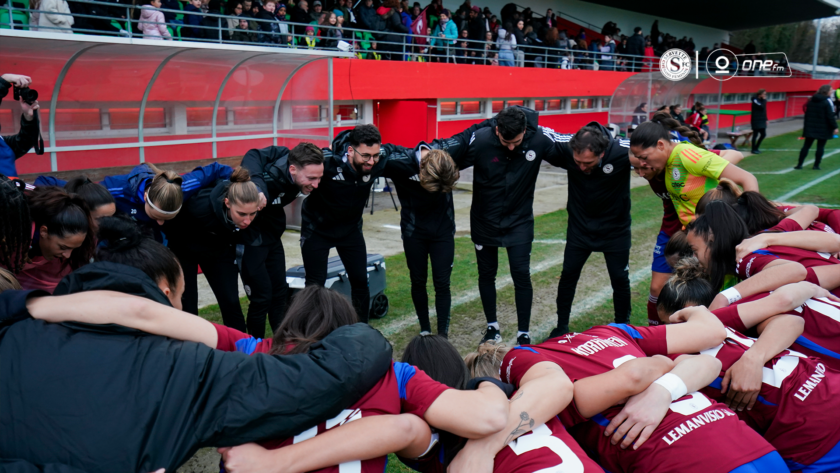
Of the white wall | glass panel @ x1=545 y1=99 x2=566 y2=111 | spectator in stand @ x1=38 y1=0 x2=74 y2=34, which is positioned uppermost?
the white wall

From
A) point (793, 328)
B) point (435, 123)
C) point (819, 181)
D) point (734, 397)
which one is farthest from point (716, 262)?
point (435, 123)

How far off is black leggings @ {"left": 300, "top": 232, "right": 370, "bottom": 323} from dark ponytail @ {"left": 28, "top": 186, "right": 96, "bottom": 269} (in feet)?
6.13

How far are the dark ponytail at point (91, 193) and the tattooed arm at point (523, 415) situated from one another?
120 inches

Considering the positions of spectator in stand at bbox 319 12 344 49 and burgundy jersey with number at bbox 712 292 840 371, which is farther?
spectator in stand at bbox 319 12 344 49

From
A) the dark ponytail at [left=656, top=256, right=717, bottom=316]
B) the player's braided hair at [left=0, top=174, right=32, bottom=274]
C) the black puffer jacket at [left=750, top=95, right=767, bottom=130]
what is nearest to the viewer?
the player's braided hair at [left=0, top=174, right=32, bottom=274]

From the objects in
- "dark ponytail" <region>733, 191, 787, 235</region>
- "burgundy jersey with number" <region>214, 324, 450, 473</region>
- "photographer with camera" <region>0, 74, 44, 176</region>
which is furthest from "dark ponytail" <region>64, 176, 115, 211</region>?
"dark ponytail" <region>733, 191, 787, 235</region>

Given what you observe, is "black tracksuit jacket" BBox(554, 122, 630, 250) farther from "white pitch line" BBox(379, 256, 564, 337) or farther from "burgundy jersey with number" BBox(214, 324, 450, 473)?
"burgundy jersey with number" BBox(214, 324, 450, 473)

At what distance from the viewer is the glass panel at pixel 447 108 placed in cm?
1901

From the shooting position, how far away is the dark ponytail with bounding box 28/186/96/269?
328cm

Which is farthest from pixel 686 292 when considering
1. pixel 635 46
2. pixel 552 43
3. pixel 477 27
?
pixel 635 46

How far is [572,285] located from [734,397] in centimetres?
272

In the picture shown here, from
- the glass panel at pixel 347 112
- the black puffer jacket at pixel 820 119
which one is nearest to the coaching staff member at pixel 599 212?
the glass panel at pixel 347 112

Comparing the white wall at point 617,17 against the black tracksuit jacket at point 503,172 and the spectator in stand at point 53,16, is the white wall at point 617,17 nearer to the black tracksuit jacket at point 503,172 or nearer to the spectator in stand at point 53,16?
the spectator in stand at point 53,16

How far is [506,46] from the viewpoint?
21000mm
